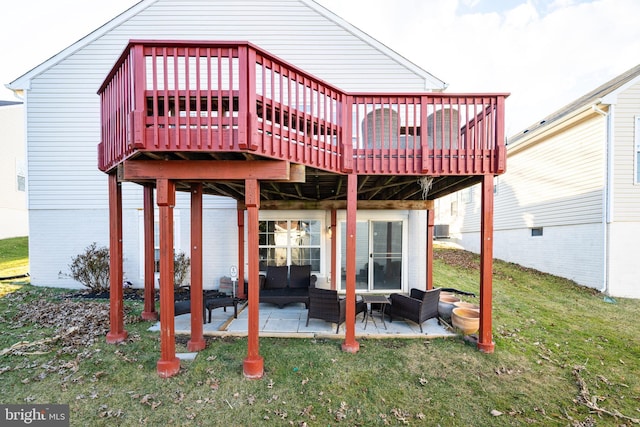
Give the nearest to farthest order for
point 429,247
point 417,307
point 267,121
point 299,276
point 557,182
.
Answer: point 267,121, point 417,307, point 429,247, point 299,276, point 557,182

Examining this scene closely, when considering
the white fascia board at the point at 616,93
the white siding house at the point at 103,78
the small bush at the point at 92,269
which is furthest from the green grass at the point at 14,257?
the white fascia board at the point at 616,93

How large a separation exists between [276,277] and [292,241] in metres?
1.16

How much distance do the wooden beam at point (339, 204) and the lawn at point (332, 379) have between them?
3.06 meters

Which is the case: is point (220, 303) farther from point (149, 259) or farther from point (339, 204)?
point (339, 204)

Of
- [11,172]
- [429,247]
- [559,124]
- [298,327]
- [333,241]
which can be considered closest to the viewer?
[298,327]

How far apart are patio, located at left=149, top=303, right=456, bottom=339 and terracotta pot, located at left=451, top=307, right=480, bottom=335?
0.63 feet

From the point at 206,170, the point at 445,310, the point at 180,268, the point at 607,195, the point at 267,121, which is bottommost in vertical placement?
the point at 445,310

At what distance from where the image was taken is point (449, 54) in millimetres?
14562

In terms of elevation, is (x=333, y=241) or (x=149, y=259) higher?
(x=333, y=241)

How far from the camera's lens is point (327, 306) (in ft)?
15.8

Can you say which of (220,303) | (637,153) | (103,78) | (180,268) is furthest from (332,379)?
(637,153)

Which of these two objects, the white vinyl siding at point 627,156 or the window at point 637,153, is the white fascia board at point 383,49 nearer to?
the white vinyl siding at point 627,156

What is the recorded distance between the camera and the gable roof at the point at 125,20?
7.36m

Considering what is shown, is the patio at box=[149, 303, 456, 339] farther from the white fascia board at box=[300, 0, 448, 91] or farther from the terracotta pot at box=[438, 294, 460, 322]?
the white fascia board at box=[300, 0, 448, 91]
